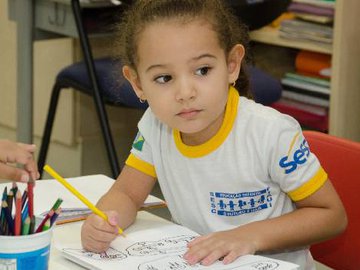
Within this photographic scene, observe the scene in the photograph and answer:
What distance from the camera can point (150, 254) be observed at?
44.9 inches

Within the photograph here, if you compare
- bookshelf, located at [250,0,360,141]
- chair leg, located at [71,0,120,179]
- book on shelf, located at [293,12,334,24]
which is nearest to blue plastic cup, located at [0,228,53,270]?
chair leg, located at [71,0,120,179]

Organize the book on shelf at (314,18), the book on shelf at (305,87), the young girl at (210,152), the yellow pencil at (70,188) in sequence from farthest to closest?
the book on shelf at (305,87) → the book on shelf at (314,18) → the young girl at (210,152) → the yellow pencil at (70,188)

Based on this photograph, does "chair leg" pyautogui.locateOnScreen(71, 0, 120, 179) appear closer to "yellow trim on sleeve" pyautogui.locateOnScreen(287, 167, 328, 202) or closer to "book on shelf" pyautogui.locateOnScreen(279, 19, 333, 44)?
"book on shelf" pyautogui.locateOnScreen(279, 19, 333, 44)

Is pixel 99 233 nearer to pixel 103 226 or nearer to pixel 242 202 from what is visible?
pixel 103 226

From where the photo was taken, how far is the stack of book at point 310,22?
3.04 m

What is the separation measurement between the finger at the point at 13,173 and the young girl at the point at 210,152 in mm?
127

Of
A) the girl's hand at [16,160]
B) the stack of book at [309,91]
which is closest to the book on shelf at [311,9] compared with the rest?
the stack of book at [309,91]

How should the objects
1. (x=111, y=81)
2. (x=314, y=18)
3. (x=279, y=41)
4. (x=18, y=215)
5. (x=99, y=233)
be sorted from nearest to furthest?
1. (x=18, y=215)
2. (x=99, y=233)
3. (x=111, y=81)
4. (x=314, y=18)
5. (x=279, y=41)

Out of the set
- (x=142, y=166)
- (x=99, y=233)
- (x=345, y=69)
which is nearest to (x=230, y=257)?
(x=99, y=233)

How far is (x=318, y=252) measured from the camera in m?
1.50

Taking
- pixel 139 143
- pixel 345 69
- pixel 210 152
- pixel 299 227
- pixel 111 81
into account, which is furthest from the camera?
pixel 345 69

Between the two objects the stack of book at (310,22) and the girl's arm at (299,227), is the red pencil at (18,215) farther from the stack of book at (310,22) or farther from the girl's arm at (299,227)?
the stack of book at (310,22)

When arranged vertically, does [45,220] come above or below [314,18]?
below

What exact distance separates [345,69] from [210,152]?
1.69 m
